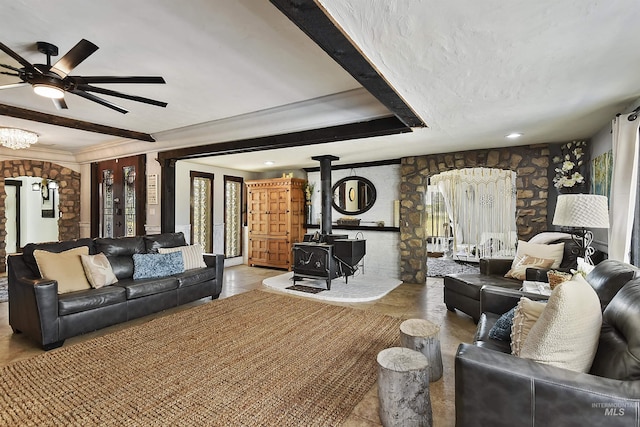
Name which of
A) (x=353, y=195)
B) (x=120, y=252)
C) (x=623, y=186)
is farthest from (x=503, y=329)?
(x=353, y=195)

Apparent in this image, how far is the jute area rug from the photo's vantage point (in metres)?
1.85

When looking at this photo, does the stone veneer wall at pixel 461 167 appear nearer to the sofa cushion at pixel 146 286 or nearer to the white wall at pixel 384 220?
the white wall at pixel 384 220

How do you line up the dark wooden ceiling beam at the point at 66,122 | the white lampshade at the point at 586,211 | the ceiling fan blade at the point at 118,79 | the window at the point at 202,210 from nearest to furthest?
the ceiling fan blade at the point at 118,79 < the white lampshade at the point at 586,211 < the dark wooden ceiling beam at the point at 66,122 < the window at the point at 202,210

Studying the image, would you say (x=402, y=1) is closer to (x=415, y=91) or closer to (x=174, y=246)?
(x=415, y=91)

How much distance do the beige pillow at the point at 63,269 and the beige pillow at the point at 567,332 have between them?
3900 mm

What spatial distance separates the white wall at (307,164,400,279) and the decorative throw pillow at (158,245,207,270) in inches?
122

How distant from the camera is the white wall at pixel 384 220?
5883 millimetres

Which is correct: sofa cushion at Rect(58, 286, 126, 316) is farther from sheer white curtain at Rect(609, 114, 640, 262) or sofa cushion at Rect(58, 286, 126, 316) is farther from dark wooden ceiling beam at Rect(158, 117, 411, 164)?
sheer white curtain at Rect(609, 114, 640, 262)

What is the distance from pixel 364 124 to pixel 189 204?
168 inches

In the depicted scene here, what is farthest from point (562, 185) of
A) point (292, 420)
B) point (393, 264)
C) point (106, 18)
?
point (106, 18)

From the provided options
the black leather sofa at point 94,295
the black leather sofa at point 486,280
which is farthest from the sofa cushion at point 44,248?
the black leather sofa at point 486,280

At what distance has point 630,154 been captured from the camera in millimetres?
2629

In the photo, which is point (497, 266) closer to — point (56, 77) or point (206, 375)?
point (206, 375)

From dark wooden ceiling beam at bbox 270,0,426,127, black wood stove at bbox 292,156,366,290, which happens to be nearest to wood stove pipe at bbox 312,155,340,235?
black wood stove at bbox 292,156,366,290
